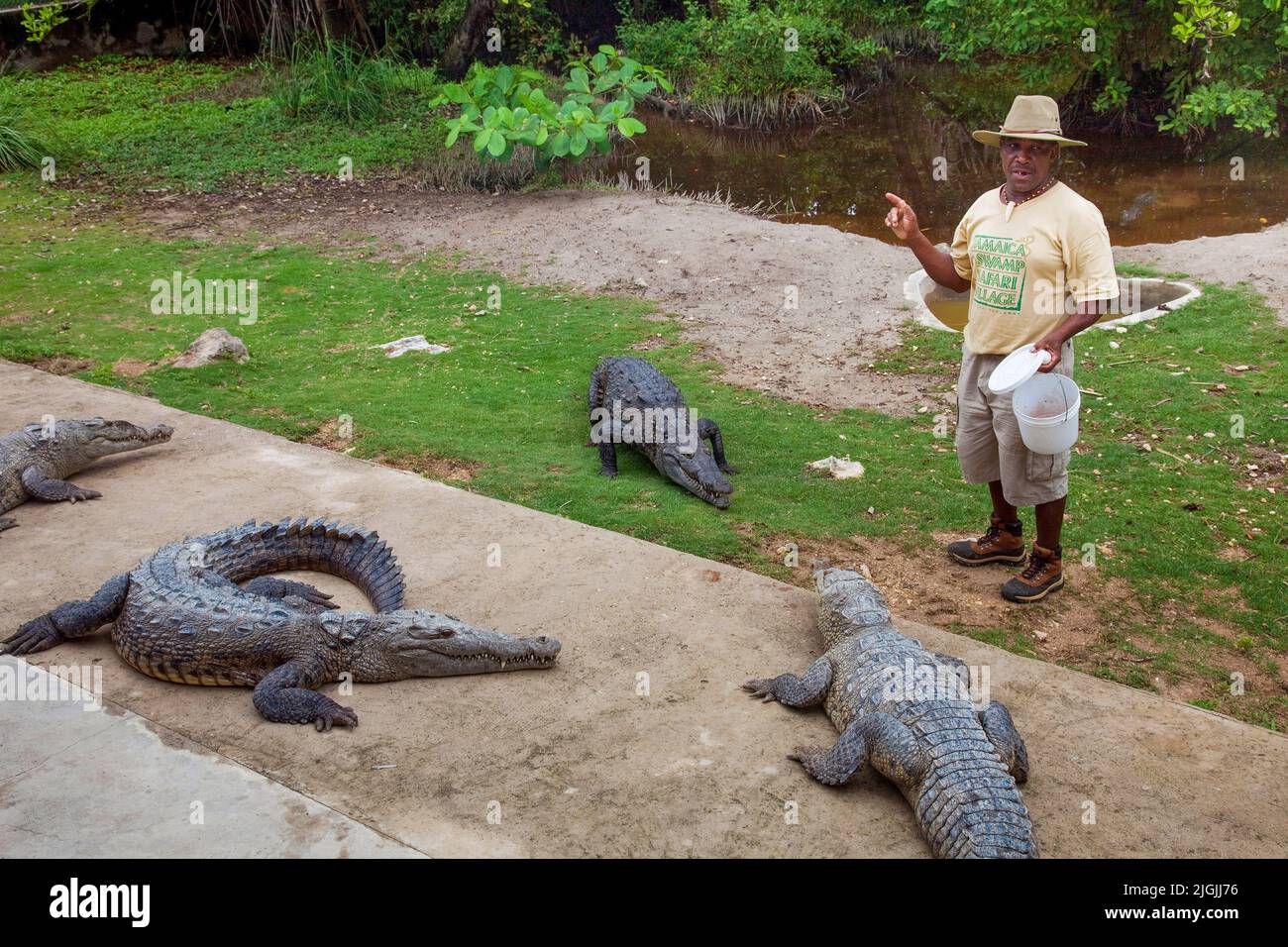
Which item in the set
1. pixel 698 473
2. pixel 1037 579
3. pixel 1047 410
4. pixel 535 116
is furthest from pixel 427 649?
pixel 535 116

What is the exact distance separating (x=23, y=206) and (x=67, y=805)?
1141cm

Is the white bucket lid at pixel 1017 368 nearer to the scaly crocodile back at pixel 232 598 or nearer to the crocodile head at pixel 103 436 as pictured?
the scaly crocodile back at pixel 232 598

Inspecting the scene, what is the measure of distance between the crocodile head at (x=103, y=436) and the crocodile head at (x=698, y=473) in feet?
9.80

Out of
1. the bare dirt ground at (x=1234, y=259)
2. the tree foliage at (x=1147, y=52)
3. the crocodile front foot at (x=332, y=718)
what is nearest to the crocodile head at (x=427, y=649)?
the crocodile front foot at (x=332, y=718)

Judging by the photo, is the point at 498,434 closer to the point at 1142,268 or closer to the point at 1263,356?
the point at 1263,356

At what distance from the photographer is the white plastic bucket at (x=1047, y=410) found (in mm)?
4598

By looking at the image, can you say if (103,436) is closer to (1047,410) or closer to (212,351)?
(212,351)

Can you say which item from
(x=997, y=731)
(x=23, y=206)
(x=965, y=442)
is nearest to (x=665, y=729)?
(x=997, y=731)

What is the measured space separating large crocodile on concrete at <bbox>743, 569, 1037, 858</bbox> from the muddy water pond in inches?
368

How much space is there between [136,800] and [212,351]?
5.64 metres

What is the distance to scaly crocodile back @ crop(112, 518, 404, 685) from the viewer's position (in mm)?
4129

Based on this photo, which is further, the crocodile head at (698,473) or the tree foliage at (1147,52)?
the tree foliage at (1147,52)

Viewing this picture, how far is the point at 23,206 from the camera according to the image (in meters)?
12.5

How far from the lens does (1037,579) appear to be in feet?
16.9
